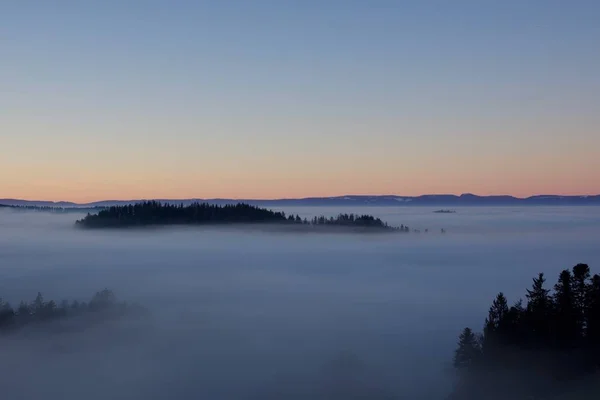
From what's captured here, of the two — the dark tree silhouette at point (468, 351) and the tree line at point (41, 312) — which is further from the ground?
the dark tree silhouette at point (468, 351)

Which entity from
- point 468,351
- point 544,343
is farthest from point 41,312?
point 544,343

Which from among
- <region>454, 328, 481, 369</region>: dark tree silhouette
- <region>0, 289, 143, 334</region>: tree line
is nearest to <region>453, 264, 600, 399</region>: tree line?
<region>454, 328, 481, 369</region>: dark tree silhouette

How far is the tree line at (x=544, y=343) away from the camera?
42.9 meters

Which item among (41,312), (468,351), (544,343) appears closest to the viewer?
(544,343)

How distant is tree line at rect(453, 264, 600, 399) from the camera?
141 ft

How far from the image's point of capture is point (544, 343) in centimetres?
4700

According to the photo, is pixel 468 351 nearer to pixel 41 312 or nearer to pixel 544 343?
pixel 544 343

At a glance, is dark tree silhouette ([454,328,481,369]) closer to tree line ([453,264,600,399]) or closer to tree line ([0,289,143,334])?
tree line ([453,264,600,399])

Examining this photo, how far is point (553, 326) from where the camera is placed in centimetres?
4619

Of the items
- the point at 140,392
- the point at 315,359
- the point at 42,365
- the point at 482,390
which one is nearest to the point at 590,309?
the point at 482,390

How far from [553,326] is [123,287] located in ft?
553

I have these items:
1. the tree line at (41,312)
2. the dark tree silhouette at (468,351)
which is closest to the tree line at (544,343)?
the dark tree silhouette at (468,351)

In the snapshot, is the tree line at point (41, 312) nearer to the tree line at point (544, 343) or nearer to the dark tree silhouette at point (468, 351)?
the dark tree silhouette at point (468, 351)

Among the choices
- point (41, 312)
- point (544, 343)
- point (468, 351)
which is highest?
point (544, 343)
